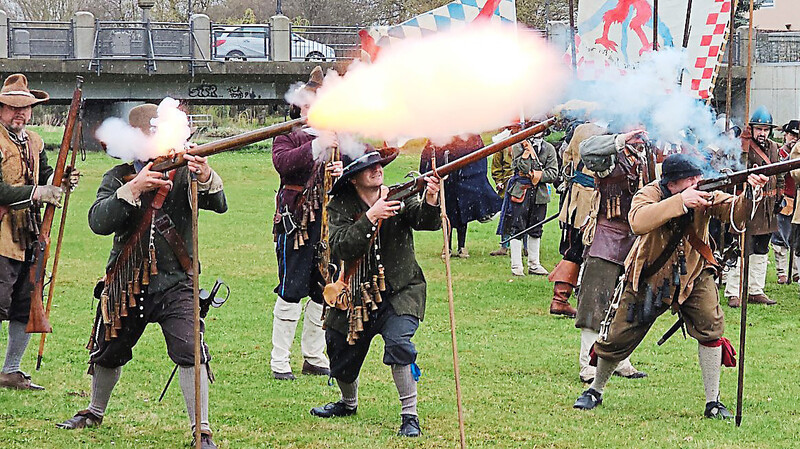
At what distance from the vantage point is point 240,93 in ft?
119

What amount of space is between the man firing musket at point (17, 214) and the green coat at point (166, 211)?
4.61 ft

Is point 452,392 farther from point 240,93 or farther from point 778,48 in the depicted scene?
point 778,48

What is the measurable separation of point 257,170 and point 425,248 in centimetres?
1504

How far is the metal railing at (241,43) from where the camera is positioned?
3547cm

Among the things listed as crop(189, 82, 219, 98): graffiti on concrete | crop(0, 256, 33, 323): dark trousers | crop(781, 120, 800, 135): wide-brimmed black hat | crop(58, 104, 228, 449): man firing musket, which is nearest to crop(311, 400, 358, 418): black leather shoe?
crop(58, 104, 228, 449): man firing musket

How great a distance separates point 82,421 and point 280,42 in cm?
2974

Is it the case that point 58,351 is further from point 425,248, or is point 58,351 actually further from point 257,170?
point 257,170

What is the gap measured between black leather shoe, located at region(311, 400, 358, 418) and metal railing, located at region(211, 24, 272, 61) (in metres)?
28.8

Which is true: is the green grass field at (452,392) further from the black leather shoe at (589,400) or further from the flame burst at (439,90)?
the flame burst at (439,90)

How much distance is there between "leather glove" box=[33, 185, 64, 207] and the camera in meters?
7.99

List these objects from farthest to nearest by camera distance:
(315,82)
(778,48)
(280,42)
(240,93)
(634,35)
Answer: (778,48) → (240,93) → (280,42) → (634,35) → (315,82)

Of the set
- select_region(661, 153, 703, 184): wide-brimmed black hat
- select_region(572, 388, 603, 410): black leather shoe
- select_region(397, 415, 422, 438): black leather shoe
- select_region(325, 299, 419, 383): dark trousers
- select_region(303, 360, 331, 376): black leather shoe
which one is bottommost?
select_region(303, 360, 331, 376): black leather shoe

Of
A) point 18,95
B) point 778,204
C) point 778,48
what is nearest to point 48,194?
point 18,95

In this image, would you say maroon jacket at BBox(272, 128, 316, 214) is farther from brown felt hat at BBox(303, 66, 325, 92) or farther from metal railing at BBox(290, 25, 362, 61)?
metal railing at BBox(290, 25, 362, 61)
